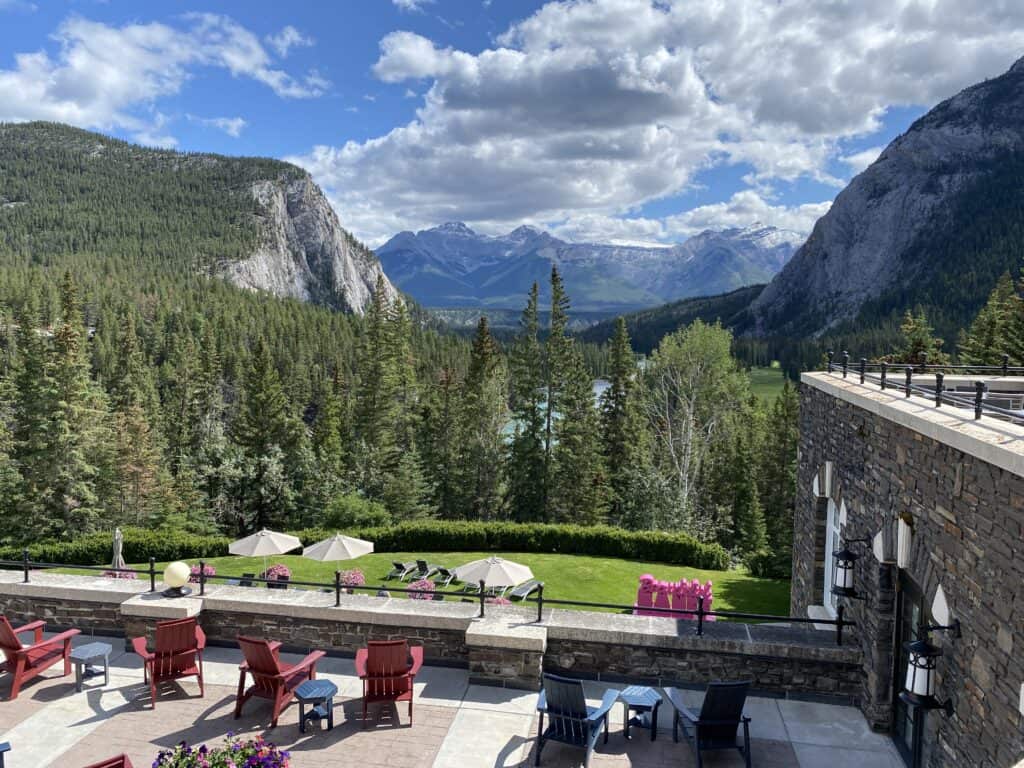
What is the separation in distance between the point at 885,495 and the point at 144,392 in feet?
222

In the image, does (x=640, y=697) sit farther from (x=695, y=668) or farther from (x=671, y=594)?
(x=671, y=594)

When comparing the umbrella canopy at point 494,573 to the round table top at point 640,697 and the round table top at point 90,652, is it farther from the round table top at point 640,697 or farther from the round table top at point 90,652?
the round table top at point 90,652

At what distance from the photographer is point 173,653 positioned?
8.73 m

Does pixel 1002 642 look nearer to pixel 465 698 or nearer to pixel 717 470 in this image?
pixel 465 698

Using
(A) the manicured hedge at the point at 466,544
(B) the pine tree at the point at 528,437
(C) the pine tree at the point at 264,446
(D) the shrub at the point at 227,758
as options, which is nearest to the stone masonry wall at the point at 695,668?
(D) the shrub at the point at 227,758

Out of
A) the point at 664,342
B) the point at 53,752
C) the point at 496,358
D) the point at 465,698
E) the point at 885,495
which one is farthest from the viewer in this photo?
the point at 496,358

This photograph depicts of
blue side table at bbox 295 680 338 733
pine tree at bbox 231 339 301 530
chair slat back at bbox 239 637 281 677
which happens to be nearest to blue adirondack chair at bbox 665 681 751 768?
→ blue side table at bbox 295 680 338 733

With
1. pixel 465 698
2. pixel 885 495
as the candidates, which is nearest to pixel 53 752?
pixel 465 698

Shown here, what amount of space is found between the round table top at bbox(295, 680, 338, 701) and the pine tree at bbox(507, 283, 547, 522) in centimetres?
3281

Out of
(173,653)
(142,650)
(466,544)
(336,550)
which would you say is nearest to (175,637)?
(173,653)

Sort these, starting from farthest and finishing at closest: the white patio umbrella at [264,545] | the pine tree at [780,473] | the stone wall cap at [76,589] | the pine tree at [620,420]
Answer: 1. the pine tree at [620,420]
2. the pine tree at [780,473]
3. the white patio umbrella at [264,545]
4. the stone wall cap at [76,589]

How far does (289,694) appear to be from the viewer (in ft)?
27.4

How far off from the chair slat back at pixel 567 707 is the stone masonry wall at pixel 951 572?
361cm

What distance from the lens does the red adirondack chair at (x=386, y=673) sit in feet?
26.7
